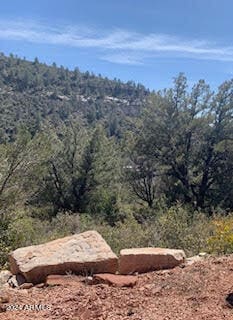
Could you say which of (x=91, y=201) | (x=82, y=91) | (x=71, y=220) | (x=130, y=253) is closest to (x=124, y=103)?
(x=82, y=91)

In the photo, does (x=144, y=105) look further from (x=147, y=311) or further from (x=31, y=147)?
(x=147, y=311)

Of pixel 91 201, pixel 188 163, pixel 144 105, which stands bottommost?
pixel 91 201

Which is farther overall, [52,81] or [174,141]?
[52,81]

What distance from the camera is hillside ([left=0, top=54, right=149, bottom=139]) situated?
242 feet

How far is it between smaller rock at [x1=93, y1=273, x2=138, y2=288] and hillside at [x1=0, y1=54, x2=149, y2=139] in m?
51.1

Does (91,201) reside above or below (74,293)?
below

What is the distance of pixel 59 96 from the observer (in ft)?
321

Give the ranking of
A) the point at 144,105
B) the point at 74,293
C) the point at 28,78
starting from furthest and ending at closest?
the point at 28,78, the point at 144,105, the point at 74,293

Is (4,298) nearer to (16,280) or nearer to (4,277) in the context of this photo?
(16,280)

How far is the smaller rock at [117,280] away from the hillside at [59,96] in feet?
168

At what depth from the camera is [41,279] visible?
7.01 meters

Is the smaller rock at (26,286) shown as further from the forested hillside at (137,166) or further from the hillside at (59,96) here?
the hillside at (59,96)

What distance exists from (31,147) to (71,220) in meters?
3.39

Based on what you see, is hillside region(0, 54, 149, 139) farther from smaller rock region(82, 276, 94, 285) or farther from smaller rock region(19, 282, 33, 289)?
smaller rock region(82, 276, 94, 285)
